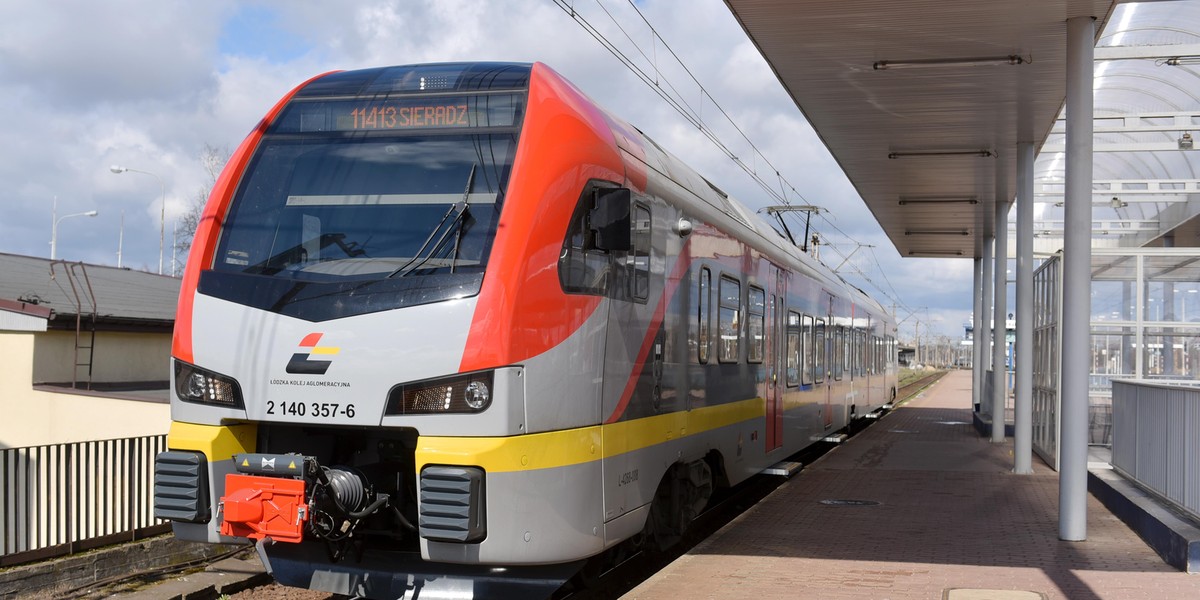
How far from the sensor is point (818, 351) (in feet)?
56.0

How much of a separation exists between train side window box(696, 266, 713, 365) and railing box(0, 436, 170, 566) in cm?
579

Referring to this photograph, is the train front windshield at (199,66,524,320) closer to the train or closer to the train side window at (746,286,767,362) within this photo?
the train

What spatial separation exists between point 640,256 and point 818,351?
9597mm

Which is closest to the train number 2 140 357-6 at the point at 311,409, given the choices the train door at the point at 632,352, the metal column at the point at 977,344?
the train door at the point at 632,352

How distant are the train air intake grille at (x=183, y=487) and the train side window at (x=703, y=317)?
4221 millimetres

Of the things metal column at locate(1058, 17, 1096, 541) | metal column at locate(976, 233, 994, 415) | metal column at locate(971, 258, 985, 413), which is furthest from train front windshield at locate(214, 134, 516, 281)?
metal column at locate(971, 258, 985, 413)

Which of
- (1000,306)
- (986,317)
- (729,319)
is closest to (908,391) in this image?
(986,317)

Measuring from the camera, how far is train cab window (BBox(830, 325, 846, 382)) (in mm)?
19266

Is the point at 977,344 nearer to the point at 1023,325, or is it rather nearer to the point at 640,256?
the point at 1023,325

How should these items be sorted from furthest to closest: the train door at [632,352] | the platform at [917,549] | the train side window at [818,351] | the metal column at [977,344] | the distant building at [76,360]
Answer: the metal column at [977,344], the distant building at [76,360], the train side window at [818,351], the platform at [917,549], the train door at [632,352]

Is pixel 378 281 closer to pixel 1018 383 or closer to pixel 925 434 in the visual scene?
pixel 1018 383

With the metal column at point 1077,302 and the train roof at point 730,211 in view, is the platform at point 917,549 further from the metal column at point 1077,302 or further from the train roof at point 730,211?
the train roof at point 730,211

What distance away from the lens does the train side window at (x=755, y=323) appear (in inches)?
460

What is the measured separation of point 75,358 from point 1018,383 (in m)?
15.6
